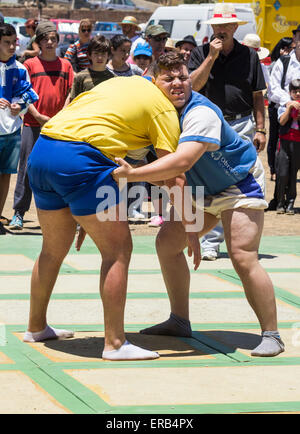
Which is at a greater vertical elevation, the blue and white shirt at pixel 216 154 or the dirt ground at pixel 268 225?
the blue and white shirt at pixel 216 154

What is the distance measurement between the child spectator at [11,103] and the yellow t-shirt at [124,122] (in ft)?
14.0

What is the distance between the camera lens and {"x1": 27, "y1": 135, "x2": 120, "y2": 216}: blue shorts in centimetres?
491

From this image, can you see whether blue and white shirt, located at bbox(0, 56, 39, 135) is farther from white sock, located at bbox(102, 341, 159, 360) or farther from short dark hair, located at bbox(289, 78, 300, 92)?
white sock, located at bbox(102, 341, 159, 360)

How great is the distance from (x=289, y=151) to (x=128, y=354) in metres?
6.74

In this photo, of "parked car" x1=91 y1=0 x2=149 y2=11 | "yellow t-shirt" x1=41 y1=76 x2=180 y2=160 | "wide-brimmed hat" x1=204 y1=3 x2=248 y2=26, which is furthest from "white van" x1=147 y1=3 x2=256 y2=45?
"parked car" x1=91 y1=0 x2=149 y2=11

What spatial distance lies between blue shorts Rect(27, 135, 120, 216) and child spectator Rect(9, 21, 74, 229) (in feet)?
16.0

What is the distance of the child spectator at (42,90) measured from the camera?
32.3ft

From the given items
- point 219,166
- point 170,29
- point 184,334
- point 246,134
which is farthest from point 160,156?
point 170,29

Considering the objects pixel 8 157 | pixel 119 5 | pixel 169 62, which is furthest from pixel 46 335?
pixel 119 5

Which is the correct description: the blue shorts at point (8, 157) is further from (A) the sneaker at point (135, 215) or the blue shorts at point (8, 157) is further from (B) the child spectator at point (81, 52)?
(B) the child spectator at point (81, 52)

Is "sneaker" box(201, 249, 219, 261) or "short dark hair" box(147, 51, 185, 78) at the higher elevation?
"short dark hair" box(147, 51, 185, 78)

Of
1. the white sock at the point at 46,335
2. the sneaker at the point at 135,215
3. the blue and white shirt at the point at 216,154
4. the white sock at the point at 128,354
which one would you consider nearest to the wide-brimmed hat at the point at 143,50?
the sneaker at the point at 135,215

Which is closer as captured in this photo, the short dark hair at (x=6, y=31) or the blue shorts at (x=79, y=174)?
the blue shorts at (x=79, y=174)

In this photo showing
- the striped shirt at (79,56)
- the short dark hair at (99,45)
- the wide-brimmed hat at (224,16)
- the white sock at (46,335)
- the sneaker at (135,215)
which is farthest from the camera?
the striped shirt at (79,56)
